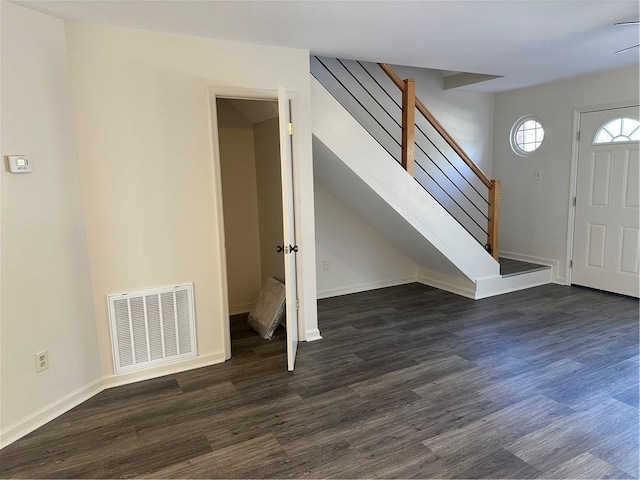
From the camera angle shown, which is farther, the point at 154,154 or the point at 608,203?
the point at 608,203

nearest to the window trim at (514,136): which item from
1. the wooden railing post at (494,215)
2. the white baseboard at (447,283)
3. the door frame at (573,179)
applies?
the door frame at (573,179)

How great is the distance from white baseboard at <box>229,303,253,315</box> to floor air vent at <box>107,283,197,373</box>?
120 cm

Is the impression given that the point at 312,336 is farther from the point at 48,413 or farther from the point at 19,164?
the point at 19,164

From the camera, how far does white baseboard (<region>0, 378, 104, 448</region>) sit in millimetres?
2320

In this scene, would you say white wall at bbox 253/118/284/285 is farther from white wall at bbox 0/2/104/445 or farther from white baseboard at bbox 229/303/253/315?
white wall at bbox 0/2/104/445

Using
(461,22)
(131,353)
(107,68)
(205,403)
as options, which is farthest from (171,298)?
(461,22)

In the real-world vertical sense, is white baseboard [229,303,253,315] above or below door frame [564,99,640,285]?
below

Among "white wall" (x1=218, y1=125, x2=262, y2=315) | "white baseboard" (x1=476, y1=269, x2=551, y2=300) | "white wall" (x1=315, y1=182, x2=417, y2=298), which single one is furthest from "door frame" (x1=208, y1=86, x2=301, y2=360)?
"white baseboard" (x1=476, y1=269, x2=551, y2=300)

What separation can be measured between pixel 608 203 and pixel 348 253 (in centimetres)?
301

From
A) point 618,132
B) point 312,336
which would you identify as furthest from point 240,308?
point 618,132

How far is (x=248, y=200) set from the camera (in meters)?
4.34

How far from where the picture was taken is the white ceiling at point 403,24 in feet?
8.00

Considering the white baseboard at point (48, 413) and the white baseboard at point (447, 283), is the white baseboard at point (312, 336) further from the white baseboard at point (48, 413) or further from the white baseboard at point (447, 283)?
the white baseboard at point (447, 283)

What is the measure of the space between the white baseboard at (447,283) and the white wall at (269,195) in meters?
2.22
